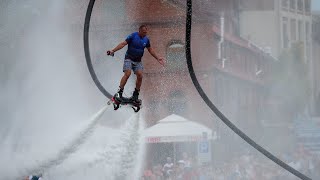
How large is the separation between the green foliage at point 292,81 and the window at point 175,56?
3.53 meters

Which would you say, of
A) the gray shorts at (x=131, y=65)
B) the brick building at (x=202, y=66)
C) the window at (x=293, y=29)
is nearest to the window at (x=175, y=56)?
the brick building at (x=202, y=66)

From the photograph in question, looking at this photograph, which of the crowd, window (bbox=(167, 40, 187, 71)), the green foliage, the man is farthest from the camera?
the green foliage

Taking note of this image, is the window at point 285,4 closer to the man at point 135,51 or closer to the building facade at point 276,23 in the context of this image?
the building facade at point 276,23

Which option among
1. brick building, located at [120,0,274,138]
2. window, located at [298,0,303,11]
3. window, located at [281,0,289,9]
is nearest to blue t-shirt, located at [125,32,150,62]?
brick building, located at [120,0,274,138]

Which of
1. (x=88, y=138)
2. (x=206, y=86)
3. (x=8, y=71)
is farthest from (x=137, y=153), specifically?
(x=8, y=71)

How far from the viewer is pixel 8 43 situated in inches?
1713

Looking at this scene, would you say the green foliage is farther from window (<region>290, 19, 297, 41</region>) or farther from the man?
the man

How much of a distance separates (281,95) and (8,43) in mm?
9677

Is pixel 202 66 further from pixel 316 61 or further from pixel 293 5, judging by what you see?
pixel 316 61

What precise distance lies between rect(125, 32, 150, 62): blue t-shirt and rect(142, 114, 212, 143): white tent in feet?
42.0

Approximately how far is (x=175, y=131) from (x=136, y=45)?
44.8ft

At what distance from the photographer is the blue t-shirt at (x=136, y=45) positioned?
2301 cm

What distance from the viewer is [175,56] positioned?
41.5 meters

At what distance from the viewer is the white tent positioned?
3622cm
